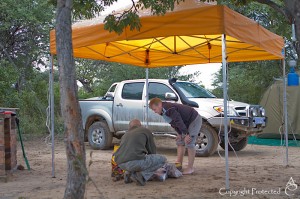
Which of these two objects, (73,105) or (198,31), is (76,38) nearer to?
(198,31)

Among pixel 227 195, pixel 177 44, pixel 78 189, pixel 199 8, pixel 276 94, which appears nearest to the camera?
pixel 78 189

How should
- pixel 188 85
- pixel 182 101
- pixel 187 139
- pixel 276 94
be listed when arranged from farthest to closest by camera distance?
1. pixel 276 94
2. pixel 188 85
3. pixel 182 101
4. pixel 187 139

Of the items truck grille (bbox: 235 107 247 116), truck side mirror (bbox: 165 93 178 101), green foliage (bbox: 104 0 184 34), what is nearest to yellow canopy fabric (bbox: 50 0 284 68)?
green foliage (bbox: 104 0 184 34)

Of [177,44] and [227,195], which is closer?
[227,195]

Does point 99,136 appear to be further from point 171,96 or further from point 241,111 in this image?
point 241,111

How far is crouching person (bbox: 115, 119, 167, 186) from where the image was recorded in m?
6.97

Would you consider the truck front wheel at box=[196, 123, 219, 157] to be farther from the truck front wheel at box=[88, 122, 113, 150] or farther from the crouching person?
the crouching person

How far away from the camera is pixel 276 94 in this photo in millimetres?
13609

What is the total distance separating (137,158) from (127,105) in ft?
16.6

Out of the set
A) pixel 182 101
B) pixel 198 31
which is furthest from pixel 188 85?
pixel 198 31

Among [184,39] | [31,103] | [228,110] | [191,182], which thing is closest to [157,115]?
[228,110]

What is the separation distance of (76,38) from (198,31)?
217cm

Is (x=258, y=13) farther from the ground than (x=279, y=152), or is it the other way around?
(x=258, y=13)

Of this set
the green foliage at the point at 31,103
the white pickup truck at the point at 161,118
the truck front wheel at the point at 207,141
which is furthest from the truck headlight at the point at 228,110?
the green foliage at the point at 31,103
